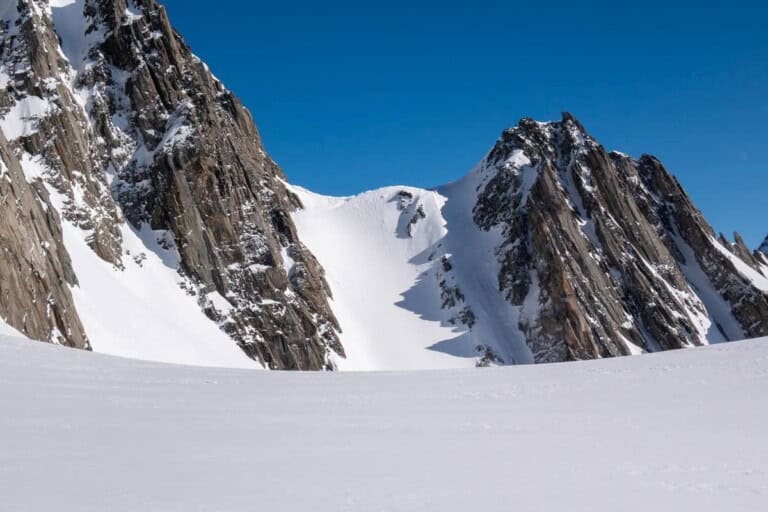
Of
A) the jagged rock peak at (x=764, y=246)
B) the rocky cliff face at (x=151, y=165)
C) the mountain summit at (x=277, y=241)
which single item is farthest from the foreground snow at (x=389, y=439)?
the jagged rock peak at (x=764, y=246)

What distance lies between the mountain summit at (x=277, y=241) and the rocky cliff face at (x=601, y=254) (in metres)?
0.33

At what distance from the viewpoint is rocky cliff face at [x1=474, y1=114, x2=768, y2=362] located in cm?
8244

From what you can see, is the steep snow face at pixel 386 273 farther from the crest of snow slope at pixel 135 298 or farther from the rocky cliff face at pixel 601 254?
the crest of snow slope at pixel 135 298

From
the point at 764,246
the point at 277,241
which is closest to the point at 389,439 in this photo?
the point at 277,241

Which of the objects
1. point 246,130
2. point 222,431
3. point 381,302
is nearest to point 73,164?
point 246,130

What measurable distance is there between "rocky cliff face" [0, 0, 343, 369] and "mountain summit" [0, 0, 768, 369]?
0.72 feet

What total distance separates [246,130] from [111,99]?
26.0 metres

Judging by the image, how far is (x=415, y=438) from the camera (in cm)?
1023

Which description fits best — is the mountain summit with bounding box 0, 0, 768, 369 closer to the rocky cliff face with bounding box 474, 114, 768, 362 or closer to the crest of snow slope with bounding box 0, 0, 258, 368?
the crest of snow slope with bounding box 0, 0, 258, 368

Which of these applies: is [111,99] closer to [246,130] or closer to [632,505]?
[246,130]

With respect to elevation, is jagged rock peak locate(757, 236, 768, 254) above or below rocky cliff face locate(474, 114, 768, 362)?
above

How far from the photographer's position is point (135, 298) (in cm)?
5544

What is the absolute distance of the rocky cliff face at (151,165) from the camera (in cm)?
5975

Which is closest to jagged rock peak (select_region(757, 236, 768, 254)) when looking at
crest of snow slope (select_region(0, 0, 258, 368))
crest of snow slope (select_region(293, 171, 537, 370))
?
crest of snow slope (select_region(293, 171, 537, 370))
